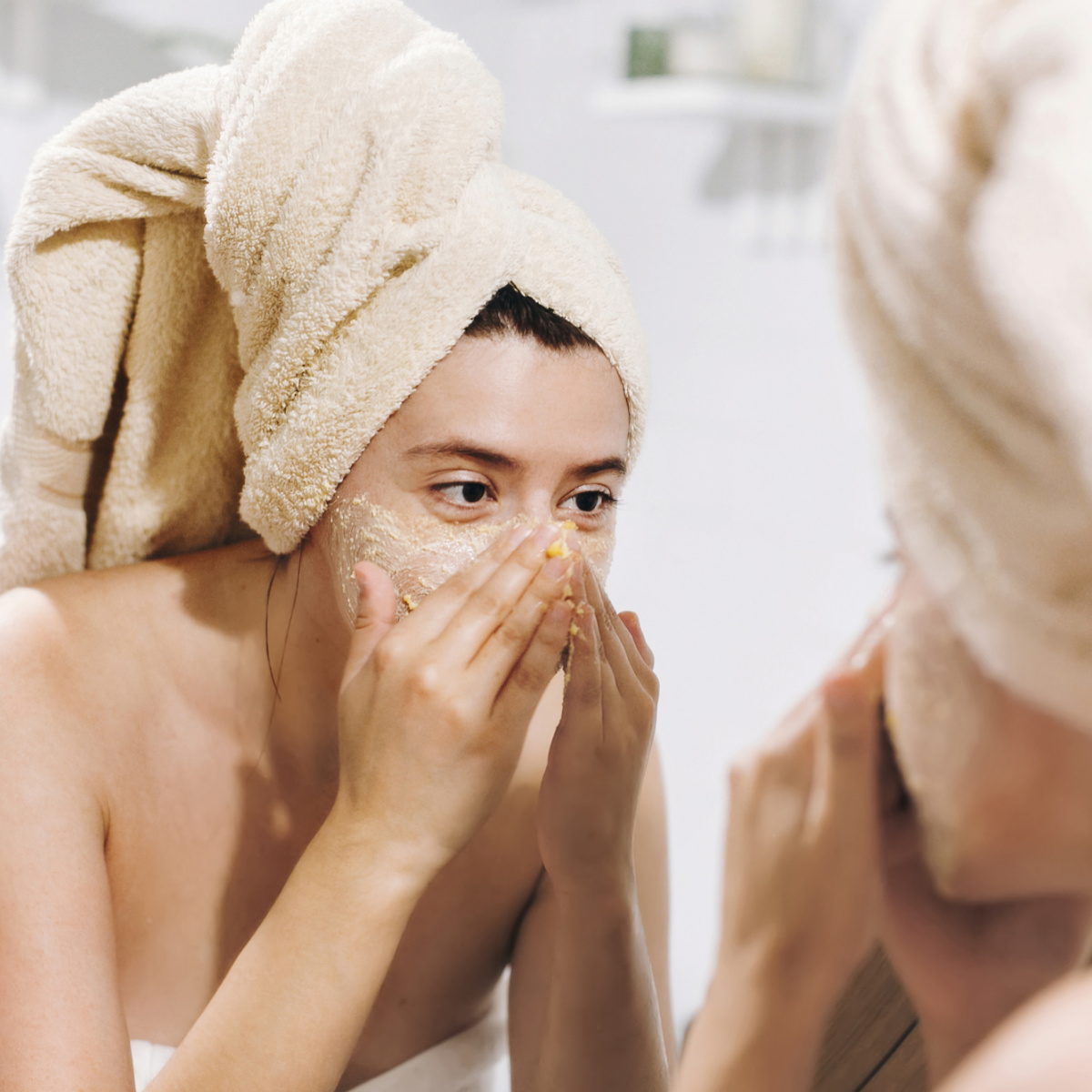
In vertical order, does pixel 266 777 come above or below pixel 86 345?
below

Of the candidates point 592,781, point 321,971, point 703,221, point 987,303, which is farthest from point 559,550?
point 703,221

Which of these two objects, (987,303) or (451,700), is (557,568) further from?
(987,303)

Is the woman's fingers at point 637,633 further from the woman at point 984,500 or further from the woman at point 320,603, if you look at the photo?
the woman at point 984,500

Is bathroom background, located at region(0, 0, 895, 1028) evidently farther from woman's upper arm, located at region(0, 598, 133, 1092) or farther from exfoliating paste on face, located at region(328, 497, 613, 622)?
woman's upper arm, located at region(0, 598, 133, 1092)

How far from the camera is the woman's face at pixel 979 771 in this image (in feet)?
0.87

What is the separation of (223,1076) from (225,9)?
1.56 metres

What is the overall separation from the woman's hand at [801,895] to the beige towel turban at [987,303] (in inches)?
2.2

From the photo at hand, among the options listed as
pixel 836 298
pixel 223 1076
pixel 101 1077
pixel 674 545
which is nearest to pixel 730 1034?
pixel 836 298

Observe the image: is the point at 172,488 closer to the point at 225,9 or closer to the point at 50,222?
the point at 50,222

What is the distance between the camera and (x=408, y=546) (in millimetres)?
642

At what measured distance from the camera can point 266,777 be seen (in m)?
0.76

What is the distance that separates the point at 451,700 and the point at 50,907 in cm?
28

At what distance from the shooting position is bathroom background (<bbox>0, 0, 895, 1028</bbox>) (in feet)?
4.26

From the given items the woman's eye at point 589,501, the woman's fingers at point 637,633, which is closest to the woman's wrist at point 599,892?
the woman's fingers at point 637,633
